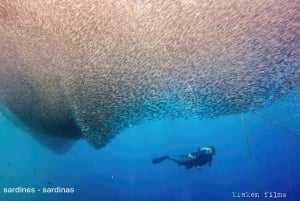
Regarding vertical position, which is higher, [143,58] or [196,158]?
[143,58]

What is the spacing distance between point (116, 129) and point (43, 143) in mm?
1310

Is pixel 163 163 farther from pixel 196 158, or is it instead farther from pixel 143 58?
pixel 143 58

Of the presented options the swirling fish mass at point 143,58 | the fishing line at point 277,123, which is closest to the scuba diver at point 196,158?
the swirling fish mass at point 143,58

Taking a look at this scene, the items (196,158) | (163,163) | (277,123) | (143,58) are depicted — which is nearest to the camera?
(143,58)

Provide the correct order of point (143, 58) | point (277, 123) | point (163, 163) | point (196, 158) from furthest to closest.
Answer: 1. point (163, 163)
2. point (196, 158)
3. point (277, 123)
4. point (143, 58)

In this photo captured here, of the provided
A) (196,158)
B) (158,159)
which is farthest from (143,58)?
(196,158)

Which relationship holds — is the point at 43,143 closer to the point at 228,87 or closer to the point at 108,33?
the point at 108,33

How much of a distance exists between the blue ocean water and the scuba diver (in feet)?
0.27

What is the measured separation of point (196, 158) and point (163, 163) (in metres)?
0.59

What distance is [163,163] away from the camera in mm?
4891

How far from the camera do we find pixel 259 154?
171 inches

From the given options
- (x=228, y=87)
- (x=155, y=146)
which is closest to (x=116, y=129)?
(x=155, y=146)

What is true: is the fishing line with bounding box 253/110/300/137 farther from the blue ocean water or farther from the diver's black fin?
the diver's black fin

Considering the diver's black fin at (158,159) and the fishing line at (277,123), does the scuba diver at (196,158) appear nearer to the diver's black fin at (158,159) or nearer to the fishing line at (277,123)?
the diver's black fin at (158,159)
